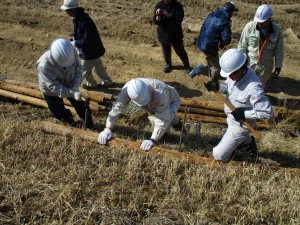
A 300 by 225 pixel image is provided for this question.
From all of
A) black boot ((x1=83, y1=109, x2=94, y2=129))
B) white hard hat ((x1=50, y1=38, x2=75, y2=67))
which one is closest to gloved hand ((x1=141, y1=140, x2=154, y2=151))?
black boot ((x1=83, y1=109, x2=94, y2=129))

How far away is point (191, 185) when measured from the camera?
15.1 ft

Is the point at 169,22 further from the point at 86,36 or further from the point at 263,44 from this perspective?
the point at 263,44

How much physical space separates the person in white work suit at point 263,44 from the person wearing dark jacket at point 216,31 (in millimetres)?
370

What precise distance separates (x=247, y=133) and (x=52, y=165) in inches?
101

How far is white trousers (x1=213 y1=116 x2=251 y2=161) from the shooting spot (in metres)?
5.05

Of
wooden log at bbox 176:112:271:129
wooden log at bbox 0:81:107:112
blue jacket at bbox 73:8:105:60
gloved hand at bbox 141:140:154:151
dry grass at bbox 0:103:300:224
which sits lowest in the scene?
wooden log at bbox 0:81:107:112

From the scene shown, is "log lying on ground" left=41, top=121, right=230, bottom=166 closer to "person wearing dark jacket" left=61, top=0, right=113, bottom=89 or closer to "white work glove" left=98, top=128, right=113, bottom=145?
"white work glove" left=98, top=128, right=113, bottom=145

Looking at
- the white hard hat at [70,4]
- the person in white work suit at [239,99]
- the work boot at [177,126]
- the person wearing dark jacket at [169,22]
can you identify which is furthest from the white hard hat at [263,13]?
the white hard hat at [70,4]

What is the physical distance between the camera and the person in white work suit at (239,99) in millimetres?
4598

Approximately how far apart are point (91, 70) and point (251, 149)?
3.58m

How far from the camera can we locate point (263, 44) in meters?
6.41

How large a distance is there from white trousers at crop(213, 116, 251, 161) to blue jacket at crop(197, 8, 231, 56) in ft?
7.34

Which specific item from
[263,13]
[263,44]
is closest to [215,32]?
[263,44]

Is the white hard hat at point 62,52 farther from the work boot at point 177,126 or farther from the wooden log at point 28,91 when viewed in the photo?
the work boot at point 177,126
